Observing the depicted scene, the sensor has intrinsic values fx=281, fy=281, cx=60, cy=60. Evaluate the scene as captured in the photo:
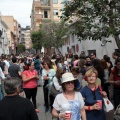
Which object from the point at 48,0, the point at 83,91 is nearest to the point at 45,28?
the point at 48,0

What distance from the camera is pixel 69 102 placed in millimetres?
4039

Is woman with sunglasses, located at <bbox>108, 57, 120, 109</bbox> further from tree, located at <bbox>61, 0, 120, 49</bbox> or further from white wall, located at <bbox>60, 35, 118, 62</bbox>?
white wall, located at <bbox>60, 35, 118, 62</bbox>

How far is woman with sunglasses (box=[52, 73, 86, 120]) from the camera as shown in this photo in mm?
4008

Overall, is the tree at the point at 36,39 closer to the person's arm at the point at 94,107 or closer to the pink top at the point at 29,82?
the pink top at the point at 29,82

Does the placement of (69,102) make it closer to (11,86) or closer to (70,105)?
(70,105)

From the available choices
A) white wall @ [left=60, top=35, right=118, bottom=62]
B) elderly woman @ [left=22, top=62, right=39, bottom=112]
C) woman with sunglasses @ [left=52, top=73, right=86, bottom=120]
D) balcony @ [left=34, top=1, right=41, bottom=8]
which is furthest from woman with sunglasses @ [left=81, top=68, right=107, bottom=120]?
balcony @ [left=34, top=1, right=41, bottom=8]

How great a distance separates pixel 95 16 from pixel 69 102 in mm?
4406

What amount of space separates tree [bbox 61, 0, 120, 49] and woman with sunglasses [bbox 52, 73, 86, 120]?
3.37m

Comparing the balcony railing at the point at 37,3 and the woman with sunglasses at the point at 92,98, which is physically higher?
the balcony railing at the point at 37,3

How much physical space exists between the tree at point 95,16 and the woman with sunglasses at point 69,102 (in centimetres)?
337

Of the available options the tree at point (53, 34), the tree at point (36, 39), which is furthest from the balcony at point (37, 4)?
the tree at point (53, 34)

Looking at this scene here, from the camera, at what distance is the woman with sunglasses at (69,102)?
4.01 metres

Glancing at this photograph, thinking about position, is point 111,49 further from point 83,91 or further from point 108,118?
point 83,91

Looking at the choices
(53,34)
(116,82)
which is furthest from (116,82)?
(53,34)
